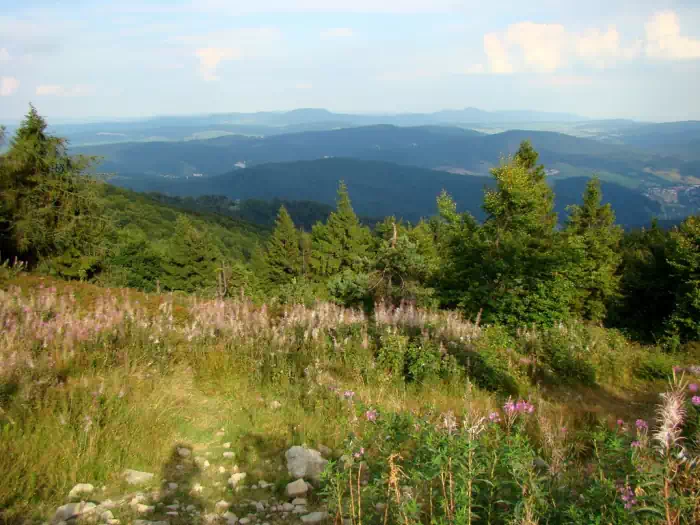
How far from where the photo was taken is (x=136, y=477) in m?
3.45

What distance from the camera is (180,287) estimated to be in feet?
201

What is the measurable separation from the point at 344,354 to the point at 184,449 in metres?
2.51

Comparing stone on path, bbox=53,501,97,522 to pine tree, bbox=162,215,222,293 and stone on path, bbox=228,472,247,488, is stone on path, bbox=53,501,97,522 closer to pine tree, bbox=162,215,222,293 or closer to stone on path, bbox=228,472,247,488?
stone on path, bbox=228,472,247,488

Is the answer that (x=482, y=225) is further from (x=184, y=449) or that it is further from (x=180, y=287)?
(x=180, y=287)

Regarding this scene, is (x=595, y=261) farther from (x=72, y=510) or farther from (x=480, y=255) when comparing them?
(x=72, y=510)

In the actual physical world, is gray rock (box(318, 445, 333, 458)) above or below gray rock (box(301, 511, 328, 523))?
below

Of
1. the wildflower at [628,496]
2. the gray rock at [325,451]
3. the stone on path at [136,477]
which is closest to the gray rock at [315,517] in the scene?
the gray rock at [325,451]

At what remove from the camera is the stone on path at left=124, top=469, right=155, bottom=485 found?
342cm

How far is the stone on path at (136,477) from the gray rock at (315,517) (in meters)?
1.31

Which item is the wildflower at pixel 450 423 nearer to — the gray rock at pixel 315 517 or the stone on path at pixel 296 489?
the gray rock at pixel 315 517

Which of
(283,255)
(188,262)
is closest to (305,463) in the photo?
(283,255)

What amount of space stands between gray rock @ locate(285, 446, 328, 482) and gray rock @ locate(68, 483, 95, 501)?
148cm

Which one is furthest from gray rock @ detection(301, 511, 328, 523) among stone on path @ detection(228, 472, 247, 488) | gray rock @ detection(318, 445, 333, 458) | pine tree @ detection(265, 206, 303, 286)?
pine tree @ detection(265, 206, 303, 286)

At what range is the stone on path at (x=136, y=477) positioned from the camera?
11.2 feet
